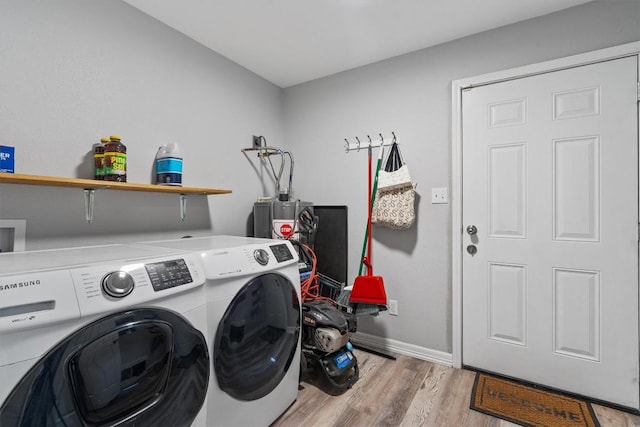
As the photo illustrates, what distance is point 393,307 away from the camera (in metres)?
2.30

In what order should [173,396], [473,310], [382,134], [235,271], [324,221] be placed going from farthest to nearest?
[324,221] < [382,134] < [473,310] < [235,271] < [173,396]

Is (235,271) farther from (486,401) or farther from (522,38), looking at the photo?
(522,38)

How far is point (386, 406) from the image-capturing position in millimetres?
1651

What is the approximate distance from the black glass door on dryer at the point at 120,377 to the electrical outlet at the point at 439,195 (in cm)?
173

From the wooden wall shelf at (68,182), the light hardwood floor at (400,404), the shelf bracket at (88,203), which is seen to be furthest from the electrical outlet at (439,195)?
the shelf bracket at (88,203)

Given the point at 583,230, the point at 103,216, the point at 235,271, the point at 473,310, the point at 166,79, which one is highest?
the point at 166,79

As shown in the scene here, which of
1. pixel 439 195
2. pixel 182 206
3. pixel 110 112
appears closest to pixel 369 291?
pixel 439 195

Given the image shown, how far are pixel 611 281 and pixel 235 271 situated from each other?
79.0 inches

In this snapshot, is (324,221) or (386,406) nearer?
(386,406)

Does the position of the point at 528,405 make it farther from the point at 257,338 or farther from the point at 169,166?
the point at 169,166

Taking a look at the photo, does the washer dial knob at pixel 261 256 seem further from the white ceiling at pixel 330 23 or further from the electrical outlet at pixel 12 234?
the white ceiling at pixel 330 23

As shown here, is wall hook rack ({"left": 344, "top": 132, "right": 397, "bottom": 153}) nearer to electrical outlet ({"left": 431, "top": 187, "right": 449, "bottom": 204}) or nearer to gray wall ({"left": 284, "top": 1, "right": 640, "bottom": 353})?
gray wall ({"left": 284, "top": 1, "right": 640, "bottom": 353})

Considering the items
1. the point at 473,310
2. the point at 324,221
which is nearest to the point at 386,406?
the point at 473,310

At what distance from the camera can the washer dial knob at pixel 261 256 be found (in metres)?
1.37
